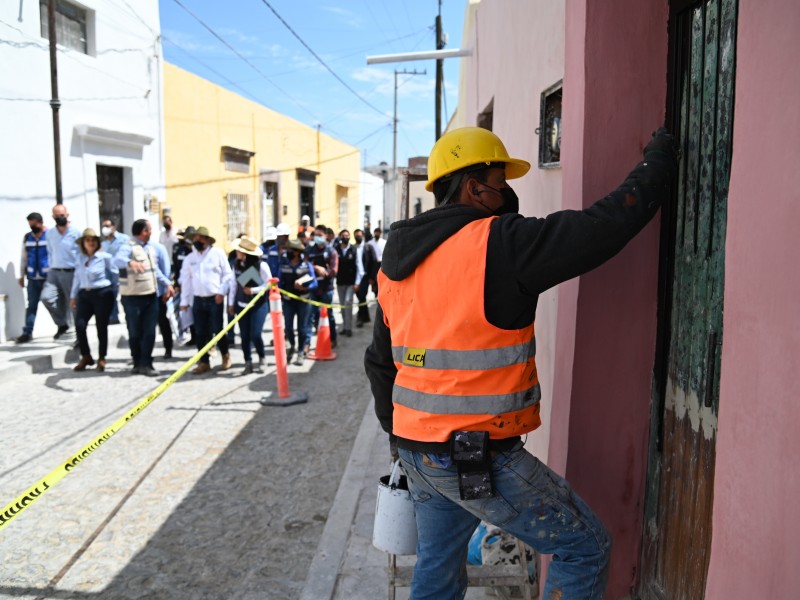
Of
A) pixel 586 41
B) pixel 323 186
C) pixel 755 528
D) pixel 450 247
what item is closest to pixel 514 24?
pixel 586 41

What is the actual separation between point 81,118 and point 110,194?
170cm

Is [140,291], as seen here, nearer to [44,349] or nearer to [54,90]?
[44,349]

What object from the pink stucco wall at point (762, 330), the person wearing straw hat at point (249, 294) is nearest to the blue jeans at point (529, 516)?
the pink stucco wall at point (762, 330)

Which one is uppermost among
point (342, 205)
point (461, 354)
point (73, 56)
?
point (73, 56)

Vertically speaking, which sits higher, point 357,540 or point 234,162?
point 234,162

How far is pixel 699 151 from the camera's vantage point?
2.21 m

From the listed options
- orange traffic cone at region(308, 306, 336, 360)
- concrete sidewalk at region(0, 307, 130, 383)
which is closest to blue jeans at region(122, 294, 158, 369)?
concrete sidewalk at region(0, 307, 130, 383)

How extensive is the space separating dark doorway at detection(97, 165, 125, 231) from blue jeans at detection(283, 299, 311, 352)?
5414mm

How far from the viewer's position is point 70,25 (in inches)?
465

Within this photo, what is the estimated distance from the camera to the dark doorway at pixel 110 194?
498 inches

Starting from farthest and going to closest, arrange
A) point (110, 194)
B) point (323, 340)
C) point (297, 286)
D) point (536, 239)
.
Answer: point (110, 194) < point (323, 340) < point (297, 286) < point (536, 239)

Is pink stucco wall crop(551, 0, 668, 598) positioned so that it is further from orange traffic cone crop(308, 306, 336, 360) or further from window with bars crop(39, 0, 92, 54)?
window with bars crop(39, 0, 92, 54)

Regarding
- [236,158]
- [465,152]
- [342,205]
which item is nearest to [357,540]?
[465,152]

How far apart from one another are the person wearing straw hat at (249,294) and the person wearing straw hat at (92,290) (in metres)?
1.47
